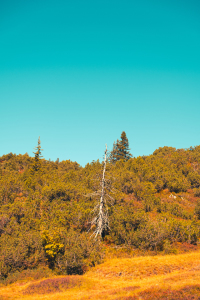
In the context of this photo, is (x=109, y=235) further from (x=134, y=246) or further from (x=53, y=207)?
(x=53, y=207)

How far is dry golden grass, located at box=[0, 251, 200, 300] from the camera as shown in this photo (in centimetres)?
1140

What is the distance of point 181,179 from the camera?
3566 cm

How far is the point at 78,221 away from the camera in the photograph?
23.2m

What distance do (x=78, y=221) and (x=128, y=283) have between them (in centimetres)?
988

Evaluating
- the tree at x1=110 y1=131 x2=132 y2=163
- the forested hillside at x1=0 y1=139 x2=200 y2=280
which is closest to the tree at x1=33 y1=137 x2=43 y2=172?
the forested hillside at x1=0 y1=139 x2=200 y2=280

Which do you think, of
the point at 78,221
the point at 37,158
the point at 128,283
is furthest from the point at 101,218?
the point at 37,158

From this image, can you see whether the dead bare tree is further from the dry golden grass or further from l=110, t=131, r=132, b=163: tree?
l=110, t=131, r=132, b=163: tree

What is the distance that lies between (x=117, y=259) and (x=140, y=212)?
588cm

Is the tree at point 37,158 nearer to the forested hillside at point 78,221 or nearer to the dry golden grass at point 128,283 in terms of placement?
the forested hillside at point 78,221

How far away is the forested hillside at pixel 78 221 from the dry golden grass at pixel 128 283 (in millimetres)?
1951

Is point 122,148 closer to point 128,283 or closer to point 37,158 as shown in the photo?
point 37,158

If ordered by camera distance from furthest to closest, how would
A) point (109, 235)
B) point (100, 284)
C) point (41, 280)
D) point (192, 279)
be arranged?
1. point (109, 235)
2. point (41, 280)
3. point (100, 284)
4. point (192, 279)

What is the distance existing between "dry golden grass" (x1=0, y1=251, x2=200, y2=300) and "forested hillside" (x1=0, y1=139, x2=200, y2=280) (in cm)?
195

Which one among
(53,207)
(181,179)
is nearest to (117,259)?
(53,207)
